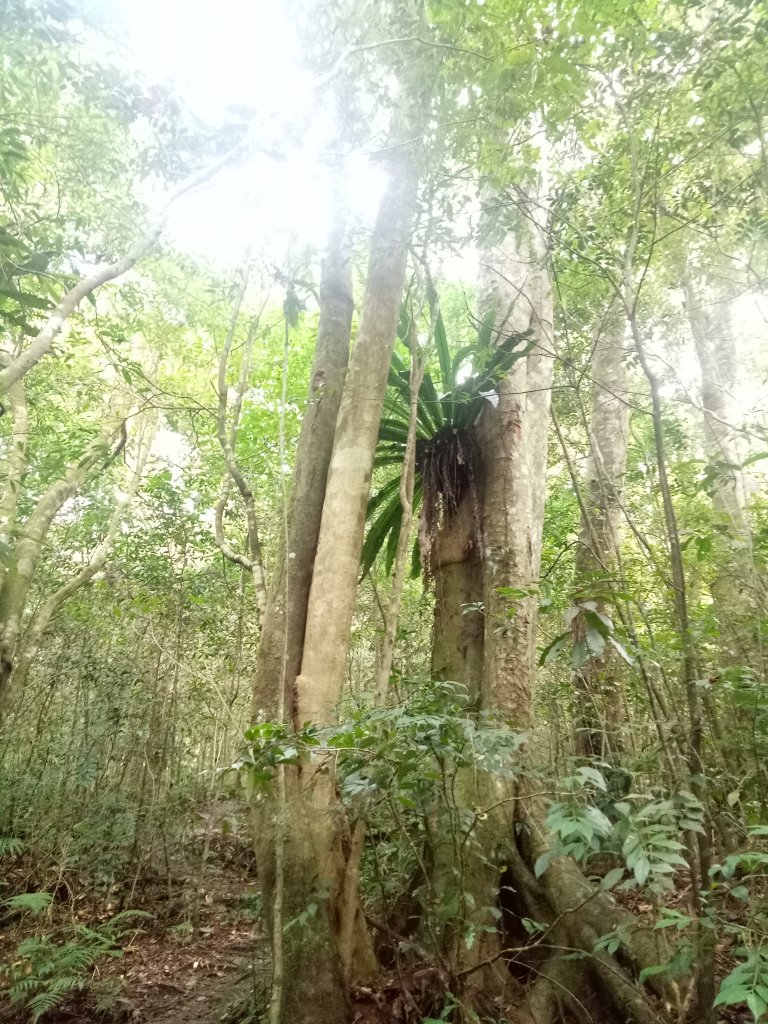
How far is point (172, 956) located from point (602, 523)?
4069 mm

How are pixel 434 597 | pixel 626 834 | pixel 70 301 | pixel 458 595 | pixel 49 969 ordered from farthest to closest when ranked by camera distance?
1. pixel 434 597
2. pixel 458 595
3. pixel 49 969
4. pixel 70 301
5. pixel 626 834

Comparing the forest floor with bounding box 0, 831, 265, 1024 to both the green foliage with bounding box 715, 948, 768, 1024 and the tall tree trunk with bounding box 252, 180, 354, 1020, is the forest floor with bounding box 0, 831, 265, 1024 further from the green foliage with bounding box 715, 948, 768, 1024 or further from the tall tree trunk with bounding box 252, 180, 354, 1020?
the green foliage with bounding box 715, 948, 768, 1024

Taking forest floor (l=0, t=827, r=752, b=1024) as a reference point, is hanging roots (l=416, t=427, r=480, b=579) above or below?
above

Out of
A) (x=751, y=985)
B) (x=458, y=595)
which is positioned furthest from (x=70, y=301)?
(x=751, y=985)

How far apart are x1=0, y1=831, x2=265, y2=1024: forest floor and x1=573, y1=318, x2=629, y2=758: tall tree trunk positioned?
2114 millimetres

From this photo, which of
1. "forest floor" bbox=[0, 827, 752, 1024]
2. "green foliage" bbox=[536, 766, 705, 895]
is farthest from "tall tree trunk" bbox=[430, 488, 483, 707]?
"green foliage" bbox=[536, 766, 705, 895]

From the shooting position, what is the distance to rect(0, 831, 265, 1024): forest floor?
321cm

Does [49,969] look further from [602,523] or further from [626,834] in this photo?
[602,523]

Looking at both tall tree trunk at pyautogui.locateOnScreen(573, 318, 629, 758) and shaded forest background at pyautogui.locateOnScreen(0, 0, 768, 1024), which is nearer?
shaded forest background at pyautogui.locateOnScreen(0, 0, 768, 1024)

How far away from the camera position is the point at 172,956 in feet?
13.1

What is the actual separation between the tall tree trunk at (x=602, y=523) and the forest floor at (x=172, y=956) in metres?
2.11

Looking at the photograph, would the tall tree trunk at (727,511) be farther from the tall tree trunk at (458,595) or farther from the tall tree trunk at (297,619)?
the tall tree trunk at (297,619)

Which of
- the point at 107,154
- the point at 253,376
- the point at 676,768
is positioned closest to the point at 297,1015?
the point at 676,768

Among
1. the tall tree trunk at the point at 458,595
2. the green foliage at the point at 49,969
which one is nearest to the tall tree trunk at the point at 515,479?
the tall tree trunk at the point at 458,595
